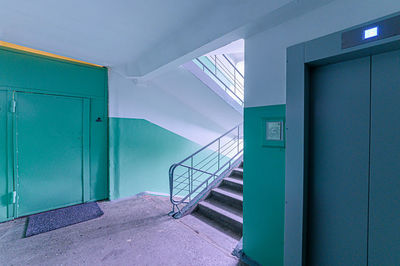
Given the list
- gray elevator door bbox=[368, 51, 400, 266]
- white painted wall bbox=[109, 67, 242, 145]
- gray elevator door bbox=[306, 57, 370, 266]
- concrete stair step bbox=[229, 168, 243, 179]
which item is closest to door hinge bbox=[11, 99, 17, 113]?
white painted wall bbox=[109, 67, 242, 145]

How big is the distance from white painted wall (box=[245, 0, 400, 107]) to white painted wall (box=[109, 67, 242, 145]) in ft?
6.28

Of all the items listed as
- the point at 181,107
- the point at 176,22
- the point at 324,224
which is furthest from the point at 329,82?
the point at 181,107

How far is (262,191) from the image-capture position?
5.74ft

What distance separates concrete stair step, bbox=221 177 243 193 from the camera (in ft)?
9.61

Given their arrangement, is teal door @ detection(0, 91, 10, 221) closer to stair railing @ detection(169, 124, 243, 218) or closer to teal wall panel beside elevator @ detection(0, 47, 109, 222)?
teal wall panel beside elevator @ detection(0, 47, 109, 222)

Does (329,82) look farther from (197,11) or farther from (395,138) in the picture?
(197,11)

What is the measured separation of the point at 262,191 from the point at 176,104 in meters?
3.24

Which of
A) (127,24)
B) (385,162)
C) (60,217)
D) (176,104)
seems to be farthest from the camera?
(176,104)

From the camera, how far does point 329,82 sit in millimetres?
1252

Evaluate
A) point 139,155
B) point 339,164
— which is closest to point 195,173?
point 139,155

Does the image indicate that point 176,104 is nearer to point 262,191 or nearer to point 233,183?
point 233,183

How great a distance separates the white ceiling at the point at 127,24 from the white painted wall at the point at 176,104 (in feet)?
3.01

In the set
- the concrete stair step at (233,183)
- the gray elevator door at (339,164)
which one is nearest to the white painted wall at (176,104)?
the concrete stair step at (233,183)

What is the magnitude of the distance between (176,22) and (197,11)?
12.0 inches
